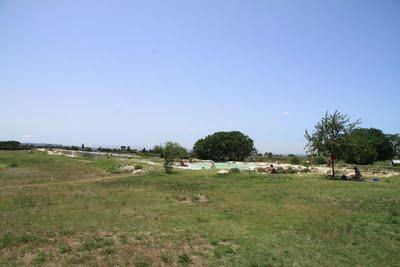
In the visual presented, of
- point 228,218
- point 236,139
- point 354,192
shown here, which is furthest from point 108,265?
point 236,139

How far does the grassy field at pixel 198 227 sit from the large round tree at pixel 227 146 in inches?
1497

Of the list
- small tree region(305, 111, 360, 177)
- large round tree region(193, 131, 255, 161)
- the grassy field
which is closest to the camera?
the grassy field

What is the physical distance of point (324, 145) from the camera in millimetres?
30828

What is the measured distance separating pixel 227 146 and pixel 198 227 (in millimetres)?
46779

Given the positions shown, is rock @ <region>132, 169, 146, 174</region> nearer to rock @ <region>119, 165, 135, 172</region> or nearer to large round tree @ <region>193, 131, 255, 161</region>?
rock @ <region>119, 165, 135, 172</region>

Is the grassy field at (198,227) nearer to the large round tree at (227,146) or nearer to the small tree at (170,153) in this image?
the small tree at (170,153)

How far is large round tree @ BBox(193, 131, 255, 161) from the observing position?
192 ft

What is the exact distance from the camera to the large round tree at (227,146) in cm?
5853

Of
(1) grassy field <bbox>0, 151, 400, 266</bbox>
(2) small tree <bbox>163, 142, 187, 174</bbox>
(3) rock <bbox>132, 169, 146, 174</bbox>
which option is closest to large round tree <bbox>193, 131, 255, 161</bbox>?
(2) small tree <bbox>163, 142, 187, 174</bbox>

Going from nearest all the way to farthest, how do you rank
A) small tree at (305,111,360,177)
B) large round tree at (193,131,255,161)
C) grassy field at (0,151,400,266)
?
grassy field at (0,151,400,266), small tree at (305,111,360,177), large round tree at (193,131,255,161)

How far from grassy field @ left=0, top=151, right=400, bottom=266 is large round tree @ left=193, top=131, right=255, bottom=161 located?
3804 centimetres

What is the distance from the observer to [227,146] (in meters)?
58.5

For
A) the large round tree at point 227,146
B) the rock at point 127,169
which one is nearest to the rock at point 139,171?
the rock at point 127,169

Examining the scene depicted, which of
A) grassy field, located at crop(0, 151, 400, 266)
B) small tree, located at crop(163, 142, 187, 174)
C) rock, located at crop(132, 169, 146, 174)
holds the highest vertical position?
small tree, located at crop(163, 142, 187, 174)
